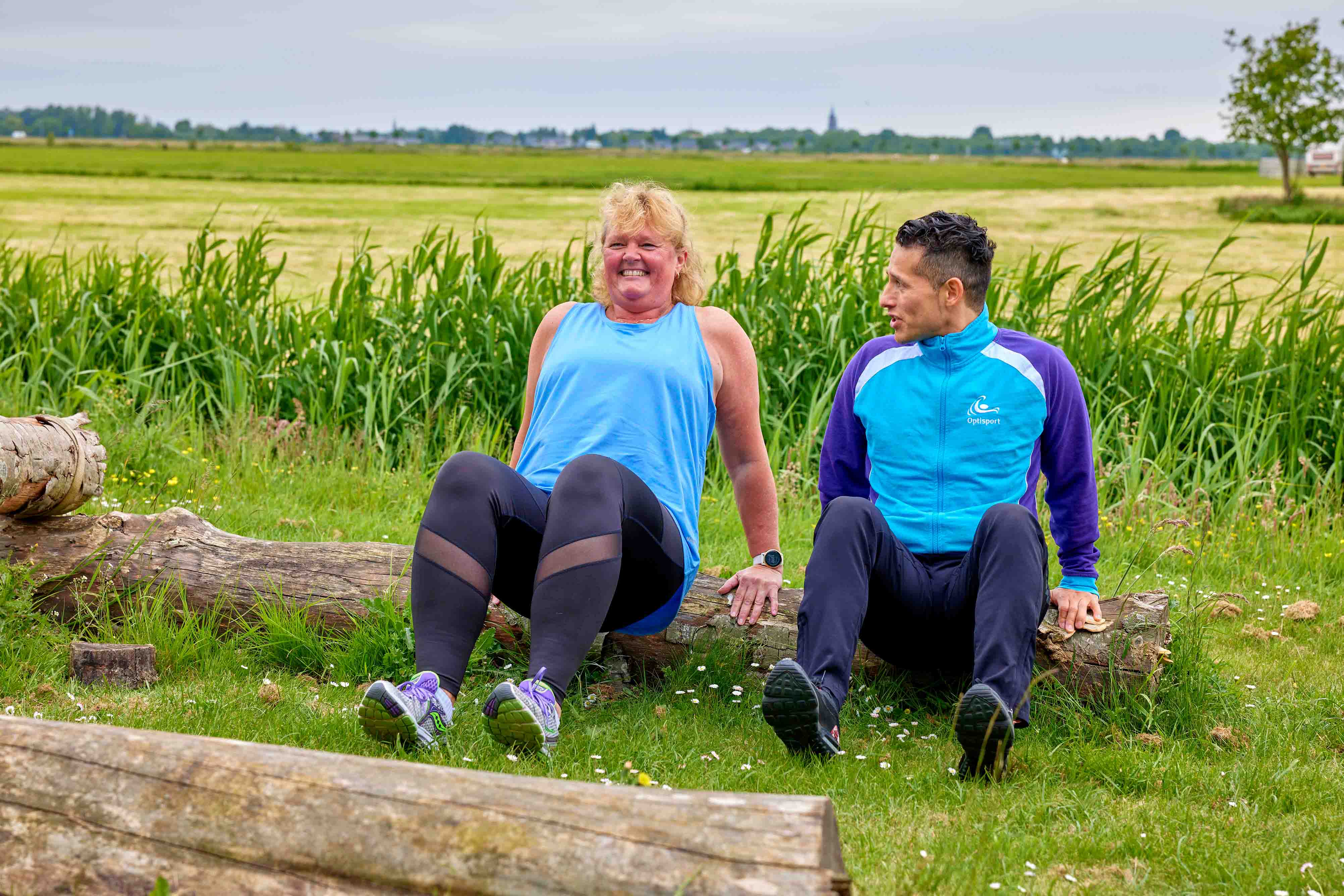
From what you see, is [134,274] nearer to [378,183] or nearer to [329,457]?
[329,457]

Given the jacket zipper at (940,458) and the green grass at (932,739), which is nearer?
the green grass at (932,739)

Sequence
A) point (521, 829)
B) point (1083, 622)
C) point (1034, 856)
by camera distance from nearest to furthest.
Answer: point (521, 829) < point (1034, 856) < point (1083, 622)

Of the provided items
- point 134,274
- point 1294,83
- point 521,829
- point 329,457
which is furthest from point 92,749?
point 1294,83

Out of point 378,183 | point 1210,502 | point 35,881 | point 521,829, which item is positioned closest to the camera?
point 521,829

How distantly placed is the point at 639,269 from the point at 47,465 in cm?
174

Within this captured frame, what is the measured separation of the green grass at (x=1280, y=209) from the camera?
32.2 meters

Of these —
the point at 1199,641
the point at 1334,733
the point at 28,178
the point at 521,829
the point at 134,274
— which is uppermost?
the point at 28,178

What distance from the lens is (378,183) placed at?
50375mm

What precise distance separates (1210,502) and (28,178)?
4991cm

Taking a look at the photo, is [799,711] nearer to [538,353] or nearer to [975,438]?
[975,438]

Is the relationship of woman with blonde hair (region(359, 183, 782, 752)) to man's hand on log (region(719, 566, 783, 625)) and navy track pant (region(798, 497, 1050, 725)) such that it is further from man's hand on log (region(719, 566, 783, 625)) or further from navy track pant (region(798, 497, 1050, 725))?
navy track pant (region(798, 497, 1050, 725))

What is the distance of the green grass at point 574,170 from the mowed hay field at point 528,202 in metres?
0.35

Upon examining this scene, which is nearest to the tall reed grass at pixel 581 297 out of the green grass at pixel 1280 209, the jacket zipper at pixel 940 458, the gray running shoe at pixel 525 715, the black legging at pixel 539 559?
the jacket zipper at pixel 940 458

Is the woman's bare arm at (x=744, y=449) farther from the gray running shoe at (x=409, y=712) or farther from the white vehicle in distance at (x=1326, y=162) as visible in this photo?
the white vehicle in distance at (x=1326, y=162)
